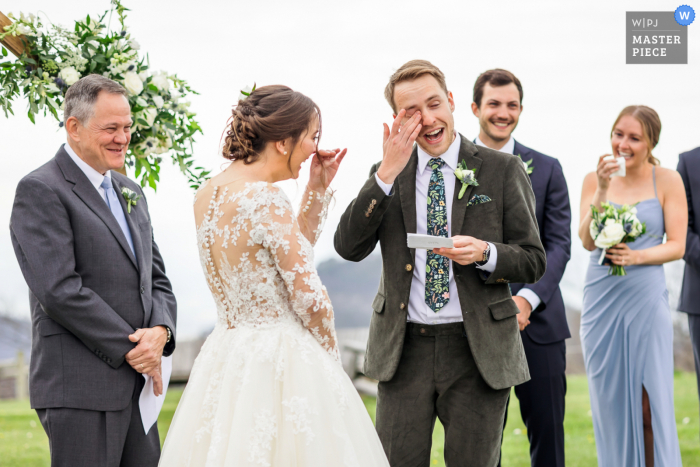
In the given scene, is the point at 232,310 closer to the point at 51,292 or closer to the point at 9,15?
the point at 51,292

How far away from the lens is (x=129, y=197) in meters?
2.92

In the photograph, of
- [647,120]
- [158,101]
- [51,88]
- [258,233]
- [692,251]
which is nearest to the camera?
[258,233]

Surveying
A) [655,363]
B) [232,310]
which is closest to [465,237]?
[232,310]

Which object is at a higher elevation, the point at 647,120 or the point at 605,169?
the point at 647,120

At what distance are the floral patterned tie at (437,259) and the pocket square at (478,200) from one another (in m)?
0.12

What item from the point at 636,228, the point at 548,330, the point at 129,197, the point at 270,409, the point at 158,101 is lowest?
the point at 548,330

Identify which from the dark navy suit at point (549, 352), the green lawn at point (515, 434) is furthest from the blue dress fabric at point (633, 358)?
the green lawn at point (515, 434)

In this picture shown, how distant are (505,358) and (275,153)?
4.18 ft

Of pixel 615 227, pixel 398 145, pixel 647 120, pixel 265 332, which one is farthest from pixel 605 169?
pixel 265 332

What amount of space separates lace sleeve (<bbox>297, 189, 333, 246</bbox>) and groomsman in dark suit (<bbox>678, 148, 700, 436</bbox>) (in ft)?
9.75

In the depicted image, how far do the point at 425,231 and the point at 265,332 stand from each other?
86 centimetres

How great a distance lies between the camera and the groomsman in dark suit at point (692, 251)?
4430 mm

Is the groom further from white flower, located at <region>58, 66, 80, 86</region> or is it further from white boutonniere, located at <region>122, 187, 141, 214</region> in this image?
white flower, located at <region>58, 66, 80, 86</region>

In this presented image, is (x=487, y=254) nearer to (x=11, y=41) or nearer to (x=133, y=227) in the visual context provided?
(x=133, y=227)
